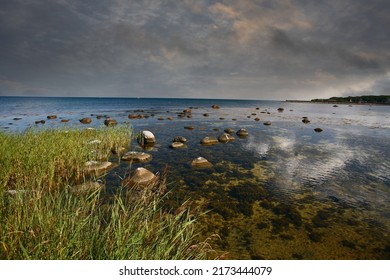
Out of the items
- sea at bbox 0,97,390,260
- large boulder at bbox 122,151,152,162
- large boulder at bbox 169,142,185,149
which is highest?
large boulder at bbox 169,142,185,149

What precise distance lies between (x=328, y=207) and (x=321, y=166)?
6.77m

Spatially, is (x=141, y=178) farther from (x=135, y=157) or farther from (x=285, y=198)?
(x=285, y=198)

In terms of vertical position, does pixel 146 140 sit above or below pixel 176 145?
above

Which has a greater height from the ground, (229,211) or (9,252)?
(9,252)

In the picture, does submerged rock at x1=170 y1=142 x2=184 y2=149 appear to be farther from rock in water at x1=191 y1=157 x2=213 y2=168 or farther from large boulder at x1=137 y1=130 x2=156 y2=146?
rock in water at x1=191 y1=157 x2=213 y2=168

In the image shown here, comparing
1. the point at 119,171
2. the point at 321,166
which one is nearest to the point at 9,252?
the point at 119,171

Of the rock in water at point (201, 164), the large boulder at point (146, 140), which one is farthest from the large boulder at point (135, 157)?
the large boulder at point (146, 140)

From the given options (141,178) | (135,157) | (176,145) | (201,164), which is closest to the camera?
(141,178)

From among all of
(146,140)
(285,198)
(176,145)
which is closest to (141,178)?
(285,198)

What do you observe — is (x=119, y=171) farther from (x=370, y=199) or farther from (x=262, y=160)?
(x=370, y=199)

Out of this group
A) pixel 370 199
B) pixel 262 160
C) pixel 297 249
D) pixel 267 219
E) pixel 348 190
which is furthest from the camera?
pixel 262 160

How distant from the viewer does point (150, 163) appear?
15.9 metres

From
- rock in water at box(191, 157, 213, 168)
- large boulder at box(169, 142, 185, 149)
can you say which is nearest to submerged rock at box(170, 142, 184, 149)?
large boulder at box(169, 142, 185, 149)

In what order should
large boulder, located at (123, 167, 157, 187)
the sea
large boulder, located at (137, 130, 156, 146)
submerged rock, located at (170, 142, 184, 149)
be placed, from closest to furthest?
the sea < large boulder, located at (123, 167, 157, 187) < submerged rock, located at (170, 142, 184, 149) < large boulder, located at (137, 130, 156, 146)
